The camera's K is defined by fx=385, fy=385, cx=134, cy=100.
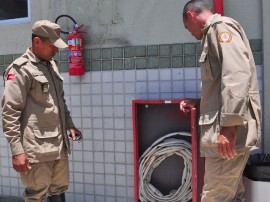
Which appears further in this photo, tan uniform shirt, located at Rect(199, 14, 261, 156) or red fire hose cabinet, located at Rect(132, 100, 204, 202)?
red fire hose cabinet, located at Rect(132, 100, 204, 202)

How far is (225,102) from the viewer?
247 cm

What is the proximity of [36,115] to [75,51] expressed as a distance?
1245 mm

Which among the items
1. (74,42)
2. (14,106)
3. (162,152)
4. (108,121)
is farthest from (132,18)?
(14,106)

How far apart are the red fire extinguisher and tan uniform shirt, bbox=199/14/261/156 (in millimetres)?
1885

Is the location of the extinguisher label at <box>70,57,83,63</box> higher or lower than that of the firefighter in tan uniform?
higher

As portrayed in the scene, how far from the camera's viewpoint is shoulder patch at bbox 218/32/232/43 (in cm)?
254

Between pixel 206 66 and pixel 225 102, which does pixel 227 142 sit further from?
pixel 206 66

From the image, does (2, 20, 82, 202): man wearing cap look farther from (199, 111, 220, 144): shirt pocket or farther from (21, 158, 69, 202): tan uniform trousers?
(199, 111, 220, 144): shirt pocket

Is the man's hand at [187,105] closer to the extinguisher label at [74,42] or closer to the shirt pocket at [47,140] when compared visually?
the shirt pocket at [47,140]

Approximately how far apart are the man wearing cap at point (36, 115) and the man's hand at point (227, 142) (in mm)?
1459

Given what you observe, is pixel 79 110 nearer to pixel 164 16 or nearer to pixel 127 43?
pixel 127 43

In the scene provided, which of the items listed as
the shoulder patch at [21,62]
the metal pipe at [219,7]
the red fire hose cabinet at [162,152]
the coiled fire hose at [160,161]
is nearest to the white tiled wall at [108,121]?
the red fire hose cabinet at [162,152]

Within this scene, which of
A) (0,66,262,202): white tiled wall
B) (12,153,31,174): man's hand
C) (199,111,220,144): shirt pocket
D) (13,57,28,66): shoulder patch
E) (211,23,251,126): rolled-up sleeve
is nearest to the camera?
(211,23,251,126): rolled-up sleeve

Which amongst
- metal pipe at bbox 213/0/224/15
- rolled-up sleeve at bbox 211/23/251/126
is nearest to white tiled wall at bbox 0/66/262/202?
metal pipe at bbox 213/0/224/15
